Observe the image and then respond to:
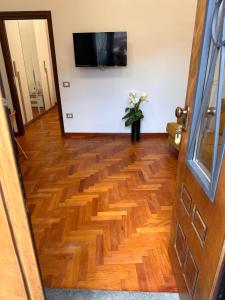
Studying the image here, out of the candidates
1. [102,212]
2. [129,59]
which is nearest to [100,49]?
[129,59]

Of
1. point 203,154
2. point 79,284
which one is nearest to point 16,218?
point 203,154

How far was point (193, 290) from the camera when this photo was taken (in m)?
1.09

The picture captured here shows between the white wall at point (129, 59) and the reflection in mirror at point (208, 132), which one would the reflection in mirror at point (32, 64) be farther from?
the reflection in mirror at point (208, 132)

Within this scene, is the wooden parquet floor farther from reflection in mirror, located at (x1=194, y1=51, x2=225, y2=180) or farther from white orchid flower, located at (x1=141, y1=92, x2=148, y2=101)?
reflection in mirror, located at (x1=194, y1=51, x2=225, y2=180)

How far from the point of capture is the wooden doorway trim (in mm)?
566

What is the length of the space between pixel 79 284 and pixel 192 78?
1471 millimetres

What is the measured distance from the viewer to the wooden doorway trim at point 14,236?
0.57 metres

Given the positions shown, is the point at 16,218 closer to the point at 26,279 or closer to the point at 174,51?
the point at 26,279

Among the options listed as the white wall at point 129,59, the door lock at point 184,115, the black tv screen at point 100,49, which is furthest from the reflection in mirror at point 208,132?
the white wall at point 129,59

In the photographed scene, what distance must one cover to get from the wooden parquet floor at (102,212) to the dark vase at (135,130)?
0.18 meters

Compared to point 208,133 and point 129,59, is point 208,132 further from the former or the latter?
point 129,59

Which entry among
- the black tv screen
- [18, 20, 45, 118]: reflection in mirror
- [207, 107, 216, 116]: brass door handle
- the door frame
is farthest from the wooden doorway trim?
[18, 20, 45, 118]: reflection in mirror

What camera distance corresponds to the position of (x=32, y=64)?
17.0 ft

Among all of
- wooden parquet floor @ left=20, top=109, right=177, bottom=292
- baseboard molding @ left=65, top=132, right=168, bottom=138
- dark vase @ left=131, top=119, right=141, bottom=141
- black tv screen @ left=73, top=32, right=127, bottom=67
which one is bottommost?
wooden parquet floor @ left=20, top=109, right=177, bottom=292
